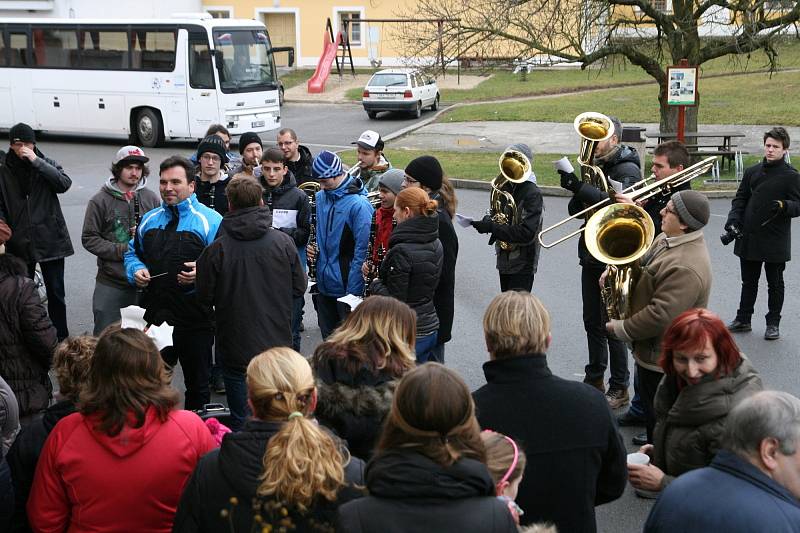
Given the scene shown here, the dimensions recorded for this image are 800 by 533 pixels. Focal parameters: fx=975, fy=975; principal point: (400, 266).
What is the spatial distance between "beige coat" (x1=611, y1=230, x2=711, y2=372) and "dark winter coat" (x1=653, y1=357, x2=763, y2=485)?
1365 mm

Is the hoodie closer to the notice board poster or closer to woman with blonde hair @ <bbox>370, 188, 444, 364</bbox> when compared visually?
woman with blonde hair @ <bbox>370, 188, 444, 364</bbox>

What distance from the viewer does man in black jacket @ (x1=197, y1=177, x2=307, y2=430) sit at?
582 cm

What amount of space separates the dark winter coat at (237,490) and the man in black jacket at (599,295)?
416 cm

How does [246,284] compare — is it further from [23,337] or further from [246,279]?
[23,337]

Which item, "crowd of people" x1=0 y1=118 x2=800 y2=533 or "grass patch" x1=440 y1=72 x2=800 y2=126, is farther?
"grass patch" x1=440 y1=72 x2=800 y2=126

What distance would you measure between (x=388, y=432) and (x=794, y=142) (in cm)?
2147

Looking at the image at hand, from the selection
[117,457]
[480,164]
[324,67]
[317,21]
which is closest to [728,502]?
[117,457]

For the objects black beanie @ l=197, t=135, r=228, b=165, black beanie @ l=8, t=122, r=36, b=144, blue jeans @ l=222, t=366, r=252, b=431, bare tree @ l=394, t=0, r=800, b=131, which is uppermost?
bare tree @ l=394, t=0, r=800, b=131

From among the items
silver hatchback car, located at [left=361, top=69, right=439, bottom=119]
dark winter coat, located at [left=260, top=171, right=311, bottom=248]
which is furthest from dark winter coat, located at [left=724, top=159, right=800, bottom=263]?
silver hatchback car, located at [left=361, top=69, right=439, bottom=119]

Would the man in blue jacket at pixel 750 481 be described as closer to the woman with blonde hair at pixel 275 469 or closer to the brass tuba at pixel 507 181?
the woman with blonde hair at pixel 275 469

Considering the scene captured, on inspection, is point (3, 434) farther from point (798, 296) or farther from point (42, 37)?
point (42, 37)

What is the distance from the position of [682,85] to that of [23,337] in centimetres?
1396

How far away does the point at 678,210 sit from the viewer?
5688mm

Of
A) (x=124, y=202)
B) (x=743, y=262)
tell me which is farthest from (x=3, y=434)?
(x=743, y=262)
